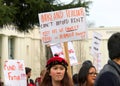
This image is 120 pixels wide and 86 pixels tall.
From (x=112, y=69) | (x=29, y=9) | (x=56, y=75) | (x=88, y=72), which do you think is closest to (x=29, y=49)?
(x=29, y=9)

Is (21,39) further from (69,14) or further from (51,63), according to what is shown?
(51,63)

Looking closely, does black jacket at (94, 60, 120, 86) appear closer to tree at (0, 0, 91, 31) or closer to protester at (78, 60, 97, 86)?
protester at (78, 60, 97, 86)

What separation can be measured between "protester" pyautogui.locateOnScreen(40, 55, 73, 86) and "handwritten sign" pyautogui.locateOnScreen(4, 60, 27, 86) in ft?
13.5

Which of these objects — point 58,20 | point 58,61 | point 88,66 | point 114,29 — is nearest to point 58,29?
point 58,20

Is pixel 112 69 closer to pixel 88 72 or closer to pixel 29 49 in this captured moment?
pixel 88 72

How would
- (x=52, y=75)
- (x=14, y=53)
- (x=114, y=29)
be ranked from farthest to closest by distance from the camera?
(x=114, y=29)
(x=14, y=53)
(x=52, y=75)

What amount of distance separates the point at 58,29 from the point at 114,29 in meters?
60.6

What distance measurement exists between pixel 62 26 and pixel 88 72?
2.39 meters

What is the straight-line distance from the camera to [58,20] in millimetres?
8992

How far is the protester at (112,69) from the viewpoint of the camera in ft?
14.0

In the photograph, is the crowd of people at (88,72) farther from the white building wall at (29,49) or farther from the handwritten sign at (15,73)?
the white building wall at (29,49)

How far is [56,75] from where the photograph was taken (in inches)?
209

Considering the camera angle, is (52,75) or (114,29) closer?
(52,75)

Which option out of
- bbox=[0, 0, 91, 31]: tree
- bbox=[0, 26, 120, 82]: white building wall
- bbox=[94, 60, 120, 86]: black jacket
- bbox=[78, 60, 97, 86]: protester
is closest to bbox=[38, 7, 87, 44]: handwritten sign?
bbox=[78, 60, 97, 86]: protester
